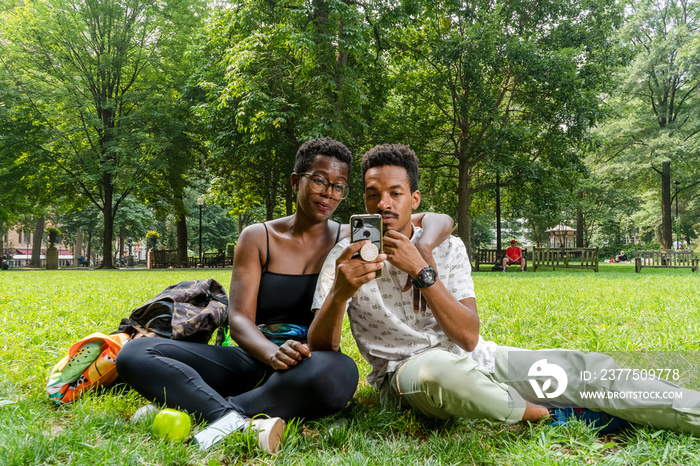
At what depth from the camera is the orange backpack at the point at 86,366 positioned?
2.92m

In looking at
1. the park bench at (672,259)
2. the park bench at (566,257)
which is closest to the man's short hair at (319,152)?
the park bench at (566,257)

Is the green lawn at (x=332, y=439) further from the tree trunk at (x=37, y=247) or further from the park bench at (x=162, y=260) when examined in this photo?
the tree trunk at (x=37, y=247)

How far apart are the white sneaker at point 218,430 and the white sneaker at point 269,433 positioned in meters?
0.07

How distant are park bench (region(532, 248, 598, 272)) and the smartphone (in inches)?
702

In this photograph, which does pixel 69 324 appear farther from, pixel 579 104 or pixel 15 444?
pixel 579 104

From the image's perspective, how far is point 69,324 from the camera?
5.57m

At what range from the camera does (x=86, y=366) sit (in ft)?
9.83

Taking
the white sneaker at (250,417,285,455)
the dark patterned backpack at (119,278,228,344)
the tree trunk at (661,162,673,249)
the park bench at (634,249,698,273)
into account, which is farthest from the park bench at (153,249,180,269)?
the tree trunk at (661,162,673,249)

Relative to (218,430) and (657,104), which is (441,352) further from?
(657,104)

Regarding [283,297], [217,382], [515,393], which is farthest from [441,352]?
[217,382]

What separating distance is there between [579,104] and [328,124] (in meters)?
9.44

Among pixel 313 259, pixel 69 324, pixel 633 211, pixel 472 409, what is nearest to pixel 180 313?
pixel 313 259

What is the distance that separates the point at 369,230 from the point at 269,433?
41.7 inches

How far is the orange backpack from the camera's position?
2.92 m
